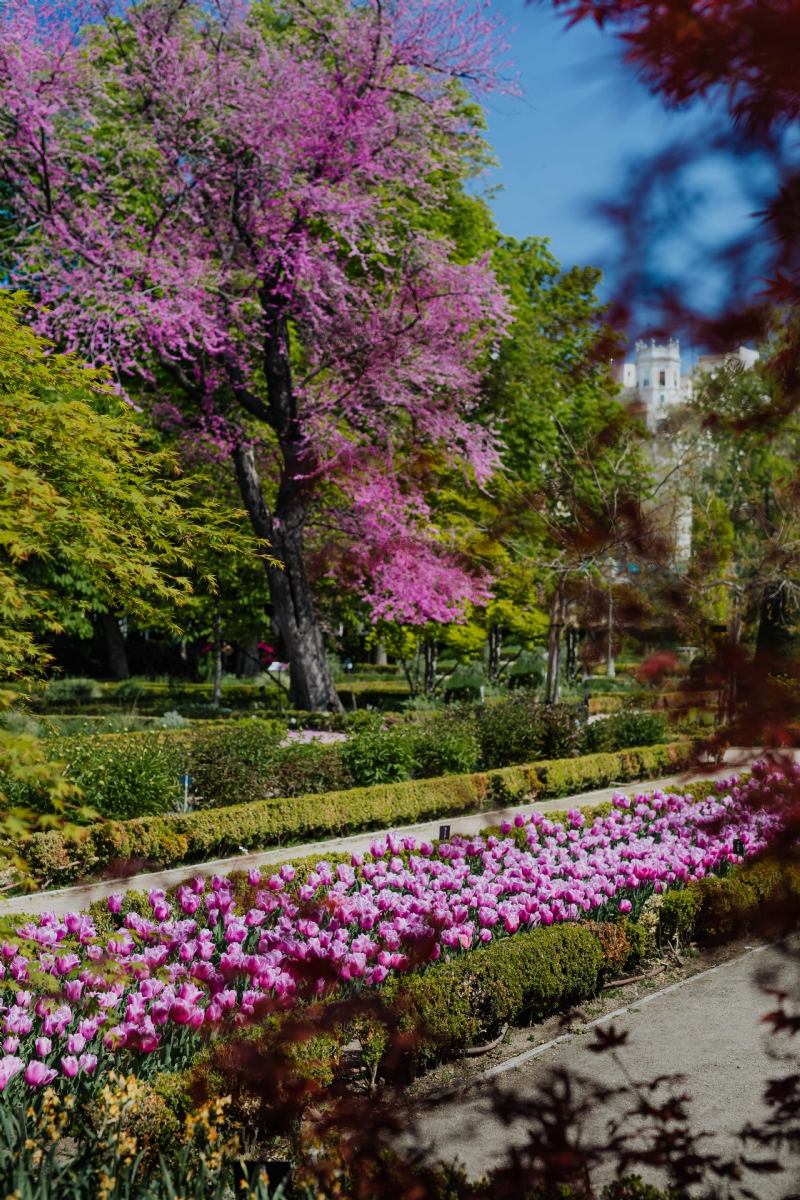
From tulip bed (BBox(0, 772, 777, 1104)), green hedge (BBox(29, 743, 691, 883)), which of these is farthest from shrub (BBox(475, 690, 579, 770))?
tulip bed (BBox(0, 772, 777, 1104))

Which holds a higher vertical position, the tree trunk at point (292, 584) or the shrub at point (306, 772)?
the tree trunk at point (292, 584)

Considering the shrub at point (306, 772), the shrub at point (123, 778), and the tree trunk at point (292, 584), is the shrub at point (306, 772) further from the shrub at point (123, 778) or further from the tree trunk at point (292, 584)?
the tree trunk at point (292, 584)

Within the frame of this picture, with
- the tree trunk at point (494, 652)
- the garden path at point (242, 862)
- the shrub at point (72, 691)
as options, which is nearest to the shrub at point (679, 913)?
the garden path at point (242, 862)

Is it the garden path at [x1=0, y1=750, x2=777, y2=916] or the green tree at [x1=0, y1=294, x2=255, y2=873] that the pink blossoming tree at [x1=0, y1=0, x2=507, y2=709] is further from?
the green tree at [x1=0, y1=294, x2=255, y2=873]

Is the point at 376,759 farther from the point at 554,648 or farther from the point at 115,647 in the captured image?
the point at 115,647

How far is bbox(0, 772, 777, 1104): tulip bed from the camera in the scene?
156 inches

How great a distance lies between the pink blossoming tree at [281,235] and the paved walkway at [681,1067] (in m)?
10.4

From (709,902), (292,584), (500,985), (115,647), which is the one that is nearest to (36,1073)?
(500,985)

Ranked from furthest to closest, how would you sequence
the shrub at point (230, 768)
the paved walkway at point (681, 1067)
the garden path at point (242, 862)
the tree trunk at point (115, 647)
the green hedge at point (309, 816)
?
the tree trunk at point (115, 647), the shrub at point (230, 768), the green hedge at point (309, 816), the garden path at point (242, 862), the paved walkway at point (681, 1067)

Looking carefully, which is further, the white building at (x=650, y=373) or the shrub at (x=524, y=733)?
the shrub at (x=524, y=733)

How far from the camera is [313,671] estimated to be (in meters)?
16.2

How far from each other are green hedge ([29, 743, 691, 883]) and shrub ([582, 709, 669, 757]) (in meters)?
0.80

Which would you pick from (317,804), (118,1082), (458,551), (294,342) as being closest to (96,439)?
(118,1082)

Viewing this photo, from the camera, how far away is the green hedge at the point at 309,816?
841cm
